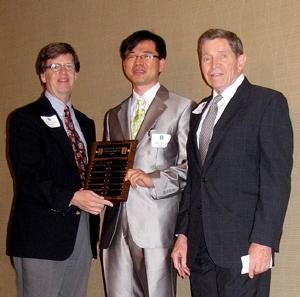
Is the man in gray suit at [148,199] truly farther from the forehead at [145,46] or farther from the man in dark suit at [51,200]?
the man in dark suit at [51,200]

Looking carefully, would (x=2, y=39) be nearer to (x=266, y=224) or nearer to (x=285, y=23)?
(x=285, y=23)

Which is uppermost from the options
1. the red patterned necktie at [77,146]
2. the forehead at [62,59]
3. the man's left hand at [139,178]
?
the forehead at [62,59]

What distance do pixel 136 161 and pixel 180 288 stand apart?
1079mm

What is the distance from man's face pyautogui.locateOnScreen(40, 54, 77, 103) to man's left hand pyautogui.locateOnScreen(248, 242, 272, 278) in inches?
54.8

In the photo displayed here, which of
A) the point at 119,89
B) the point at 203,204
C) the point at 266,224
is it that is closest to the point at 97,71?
the point at 119,89

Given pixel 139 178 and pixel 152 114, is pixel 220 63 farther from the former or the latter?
pixel 139 178

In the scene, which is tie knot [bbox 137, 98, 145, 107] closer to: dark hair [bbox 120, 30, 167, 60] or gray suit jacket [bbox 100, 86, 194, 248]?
gray suit jacket [bbox 100, 86, 194, 248]

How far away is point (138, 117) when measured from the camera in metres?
2.71

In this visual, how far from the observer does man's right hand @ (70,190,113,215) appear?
246 centimetres

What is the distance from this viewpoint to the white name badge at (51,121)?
8.68ft

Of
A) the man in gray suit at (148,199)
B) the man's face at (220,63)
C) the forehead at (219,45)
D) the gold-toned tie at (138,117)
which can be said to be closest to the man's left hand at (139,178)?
the man in gray suit at (148,199)

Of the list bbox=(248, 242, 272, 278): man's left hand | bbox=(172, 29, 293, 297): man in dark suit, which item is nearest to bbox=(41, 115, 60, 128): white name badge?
bbox=(172, 29, 293, 297): man in dark suit

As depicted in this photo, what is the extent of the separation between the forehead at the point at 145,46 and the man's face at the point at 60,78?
39 cm

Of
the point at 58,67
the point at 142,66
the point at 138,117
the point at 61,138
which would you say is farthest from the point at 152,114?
the point at 58,67
